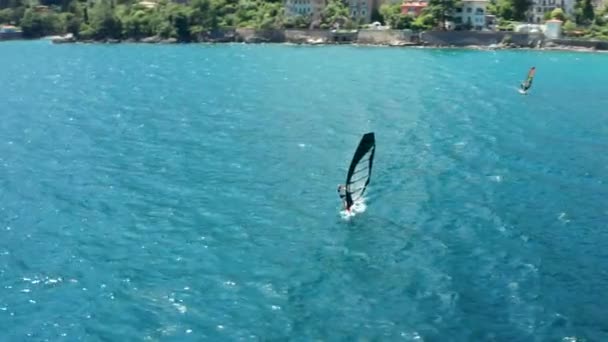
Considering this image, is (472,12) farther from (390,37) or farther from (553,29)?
(390,37)

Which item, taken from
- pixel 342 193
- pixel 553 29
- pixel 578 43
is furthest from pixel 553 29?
pixel 342 193

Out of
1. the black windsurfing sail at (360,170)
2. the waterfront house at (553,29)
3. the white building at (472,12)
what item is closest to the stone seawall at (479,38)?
the waterfront house at (553,29)

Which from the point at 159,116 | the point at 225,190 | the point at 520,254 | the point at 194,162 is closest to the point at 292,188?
the point at 225,190

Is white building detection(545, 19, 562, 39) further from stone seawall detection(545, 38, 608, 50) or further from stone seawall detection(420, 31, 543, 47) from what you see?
stone seawall detection(420, 31, 543, 47)

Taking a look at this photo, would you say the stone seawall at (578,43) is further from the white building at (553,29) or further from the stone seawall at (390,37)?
the stone seawall at (390,37)

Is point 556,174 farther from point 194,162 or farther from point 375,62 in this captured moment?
point 375,62

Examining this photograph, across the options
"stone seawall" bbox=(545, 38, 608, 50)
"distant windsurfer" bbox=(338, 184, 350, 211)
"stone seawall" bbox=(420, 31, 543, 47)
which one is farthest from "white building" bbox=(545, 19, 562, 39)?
"distant windsurfer" bbox=(338, 184, 350, 211)
